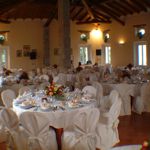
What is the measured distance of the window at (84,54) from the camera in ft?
69.8

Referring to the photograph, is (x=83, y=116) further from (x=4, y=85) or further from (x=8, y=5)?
(x=8, y=5)

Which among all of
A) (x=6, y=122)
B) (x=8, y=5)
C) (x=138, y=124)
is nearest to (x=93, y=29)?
(x=8, y=5)

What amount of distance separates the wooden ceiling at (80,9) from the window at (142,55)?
1.88 m

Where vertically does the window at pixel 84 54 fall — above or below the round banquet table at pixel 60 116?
above

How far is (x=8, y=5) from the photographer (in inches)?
633

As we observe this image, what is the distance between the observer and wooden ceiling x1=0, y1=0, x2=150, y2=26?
1612 centimetres

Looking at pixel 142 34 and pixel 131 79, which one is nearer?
pixel 131 79

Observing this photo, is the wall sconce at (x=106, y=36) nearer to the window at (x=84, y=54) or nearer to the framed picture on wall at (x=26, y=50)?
the window at (x=84, y=54)

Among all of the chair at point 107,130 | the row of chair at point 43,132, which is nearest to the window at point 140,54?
the chair at point 107,130

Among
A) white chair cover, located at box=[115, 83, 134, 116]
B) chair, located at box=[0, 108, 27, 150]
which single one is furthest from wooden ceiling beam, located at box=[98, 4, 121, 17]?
chair, located at box=[0, 108, 27, 150]

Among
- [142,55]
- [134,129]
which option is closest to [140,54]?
[142,55]

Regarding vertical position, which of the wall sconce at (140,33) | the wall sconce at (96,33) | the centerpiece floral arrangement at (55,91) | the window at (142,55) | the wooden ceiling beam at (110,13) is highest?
the wooden ceiling beam at (110,13)

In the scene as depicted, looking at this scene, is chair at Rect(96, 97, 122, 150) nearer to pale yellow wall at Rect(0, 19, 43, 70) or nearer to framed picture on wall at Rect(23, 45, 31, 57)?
pale yellow wall at Rect(0, 19, 43, 70)

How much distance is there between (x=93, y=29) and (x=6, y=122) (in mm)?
16309
